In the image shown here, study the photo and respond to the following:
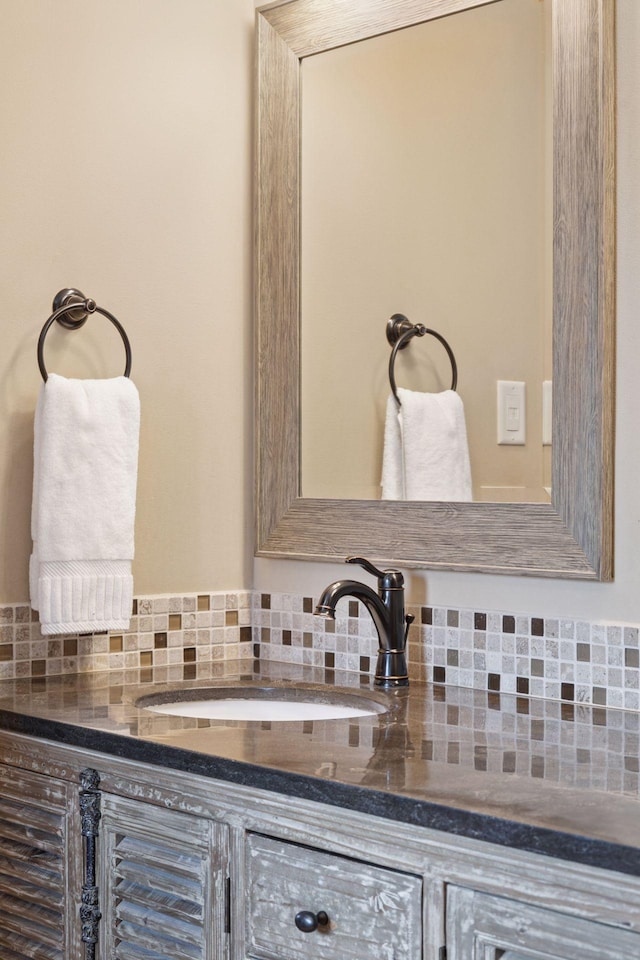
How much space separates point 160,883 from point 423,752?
14.9 inches

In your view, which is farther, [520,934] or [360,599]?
[360,599]

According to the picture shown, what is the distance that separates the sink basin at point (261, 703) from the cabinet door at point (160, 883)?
0.27 metres

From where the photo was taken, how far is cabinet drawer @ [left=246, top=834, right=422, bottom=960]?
3.75 feet

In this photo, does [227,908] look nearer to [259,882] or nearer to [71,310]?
[259,882]

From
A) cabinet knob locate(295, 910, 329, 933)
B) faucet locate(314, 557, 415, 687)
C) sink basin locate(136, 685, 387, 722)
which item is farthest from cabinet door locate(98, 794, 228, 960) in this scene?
faucet locate(314, 557, 415, 687)

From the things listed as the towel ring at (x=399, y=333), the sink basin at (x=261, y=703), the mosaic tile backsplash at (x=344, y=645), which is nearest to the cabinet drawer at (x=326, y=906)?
the sink basin at (x=261, y=703)

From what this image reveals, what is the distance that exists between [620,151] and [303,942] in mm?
1135

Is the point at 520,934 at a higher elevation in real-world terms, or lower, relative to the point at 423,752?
lower

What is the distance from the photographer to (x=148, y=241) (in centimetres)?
195

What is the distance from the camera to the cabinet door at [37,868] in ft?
4.91

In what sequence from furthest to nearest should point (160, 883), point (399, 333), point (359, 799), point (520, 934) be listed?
point (399, 333)
point (160, 883)
point (359, 799)
point (520, 934)

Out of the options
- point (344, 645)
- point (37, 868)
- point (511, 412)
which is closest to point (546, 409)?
point (511, 412)

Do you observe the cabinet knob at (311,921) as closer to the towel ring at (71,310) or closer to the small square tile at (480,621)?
the small square tile at (480,621)

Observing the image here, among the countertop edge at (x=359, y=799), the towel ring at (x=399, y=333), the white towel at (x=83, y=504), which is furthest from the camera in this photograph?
the towel ring at (x=399, y=333)
